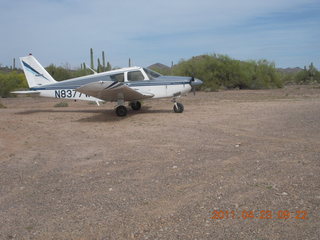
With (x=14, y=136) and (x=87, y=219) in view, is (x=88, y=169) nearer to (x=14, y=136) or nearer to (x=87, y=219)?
(x=87, y=219)

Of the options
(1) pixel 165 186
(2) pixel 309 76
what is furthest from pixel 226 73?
(1) pixel 165 186

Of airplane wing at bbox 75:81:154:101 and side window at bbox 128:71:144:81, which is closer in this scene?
airplane wing at bbox 75:81:154:101

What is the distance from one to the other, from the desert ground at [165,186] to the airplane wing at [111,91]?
9.99 feet

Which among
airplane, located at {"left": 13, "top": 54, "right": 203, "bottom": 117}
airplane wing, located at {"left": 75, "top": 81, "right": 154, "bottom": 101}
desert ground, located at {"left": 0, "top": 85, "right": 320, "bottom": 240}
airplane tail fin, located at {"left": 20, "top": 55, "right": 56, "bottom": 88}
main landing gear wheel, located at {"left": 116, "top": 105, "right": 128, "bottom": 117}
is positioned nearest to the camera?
desert ground, located at {"left": 0, "top": 85, "right": 320, "bottom": 240}

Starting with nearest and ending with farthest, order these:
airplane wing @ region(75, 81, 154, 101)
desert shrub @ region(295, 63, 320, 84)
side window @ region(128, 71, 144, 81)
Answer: airplane wing @ region(75, 81, 154, 101)
side window @ region(128, 71, 144, 81)
desert shrub @ region(295, 63, 320, 84)

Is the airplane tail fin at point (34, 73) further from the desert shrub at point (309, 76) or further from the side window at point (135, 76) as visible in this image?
the desert shrub at point (309, 76)

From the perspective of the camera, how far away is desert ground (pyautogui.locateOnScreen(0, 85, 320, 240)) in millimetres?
3086

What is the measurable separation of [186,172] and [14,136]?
5885mm

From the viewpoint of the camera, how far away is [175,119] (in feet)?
34.9

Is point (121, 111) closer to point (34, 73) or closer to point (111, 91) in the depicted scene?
point (111, 91)
